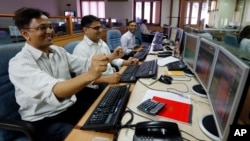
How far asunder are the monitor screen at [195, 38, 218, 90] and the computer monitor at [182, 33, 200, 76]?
0.29ft

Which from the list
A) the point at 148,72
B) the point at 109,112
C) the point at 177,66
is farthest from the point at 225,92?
the point at 177,66

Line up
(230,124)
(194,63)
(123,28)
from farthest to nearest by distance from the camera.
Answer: (123,28)
(194,63)
(230,124)

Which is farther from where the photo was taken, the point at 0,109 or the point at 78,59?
the point at 78,59

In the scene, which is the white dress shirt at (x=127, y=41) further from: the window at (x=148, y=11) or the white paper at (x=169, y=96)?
the window at (x=148, y=11)

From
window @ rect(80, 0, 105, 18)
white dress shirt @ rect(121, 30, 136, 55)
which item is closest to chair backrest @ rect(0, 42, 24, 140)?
white dress shirt @ rect(121, 30, 136, 55)

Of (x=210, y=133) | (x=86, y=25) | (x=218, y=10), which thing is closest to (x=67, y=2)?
(x=218, y=10)

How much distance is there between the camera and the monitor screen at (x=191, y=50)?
144cm

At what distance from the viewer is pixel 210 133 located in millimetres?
773

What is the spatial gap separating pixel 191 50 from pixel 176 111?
829 mm

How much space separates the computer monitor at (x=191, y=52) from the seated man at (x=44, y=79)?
2.42 ft

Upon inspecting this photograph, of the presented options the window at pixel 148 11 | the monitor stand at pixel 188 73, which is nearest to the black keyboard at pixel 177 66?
the monitor stand at pixel 188 73

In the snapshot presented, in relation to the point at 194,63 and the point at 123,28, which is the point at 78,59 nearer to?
the point at 194,63

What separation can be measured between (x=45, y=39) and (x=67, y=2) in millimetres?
9061

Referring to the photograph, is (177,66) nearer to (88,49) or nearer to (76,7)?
(88,49)
